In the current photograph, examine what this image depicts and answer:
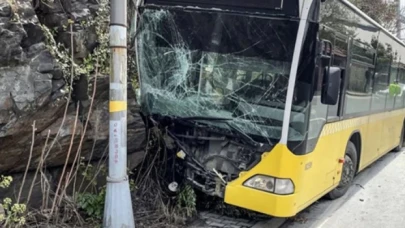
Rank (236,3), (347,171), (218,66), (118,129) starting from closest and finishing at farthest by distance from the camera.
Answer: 1. (118,129)
2. (236,3)
3. (218,66)
4. (347,171)

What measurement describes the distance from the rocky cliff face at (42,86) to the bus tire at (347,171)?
129 inches

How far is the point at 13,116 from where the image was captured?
4152 mm

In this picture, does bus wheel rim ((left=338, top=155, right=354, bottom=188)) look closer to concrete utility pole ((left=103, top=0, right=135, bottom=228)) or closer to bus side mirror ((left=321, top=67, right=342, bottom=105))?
bus side mirror ((left=321, top=67, right=342, bottom=105))

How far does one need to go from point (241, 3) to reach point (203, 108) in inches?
49.1

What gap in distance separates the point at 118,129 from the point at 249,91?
1.48 m

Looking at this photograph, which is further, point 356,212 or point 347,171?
point 347,171

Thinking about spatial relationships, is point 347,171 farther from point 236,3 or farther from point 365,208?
point 236,3

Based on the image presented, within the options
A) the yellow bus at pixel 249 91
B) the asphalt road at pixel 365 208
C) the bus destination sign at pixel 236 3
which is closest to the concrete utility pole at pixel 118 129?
the yellow bus at pixel 249 91

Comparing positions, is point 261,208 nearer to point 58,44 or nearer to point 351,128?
point 351,128

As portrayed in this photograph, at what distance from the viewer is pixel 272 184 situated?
4453 mm

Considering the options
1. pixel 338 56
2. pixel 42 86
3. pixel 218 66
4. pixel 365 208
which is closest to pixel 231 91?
pixel 218 66

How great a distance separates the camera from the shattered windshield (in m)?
4.47

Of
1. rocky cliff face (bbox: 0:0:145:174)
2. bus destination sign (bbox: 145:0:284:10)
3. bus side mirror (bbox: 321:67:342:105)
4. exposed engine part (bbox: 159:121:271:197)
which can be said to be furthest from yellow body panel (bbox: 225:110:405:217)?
rocky cliff face (bbox: 0:0:145:174)

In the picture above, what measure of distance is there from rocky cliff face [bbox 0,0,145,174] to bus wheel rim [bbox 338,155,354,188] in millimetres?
3319
